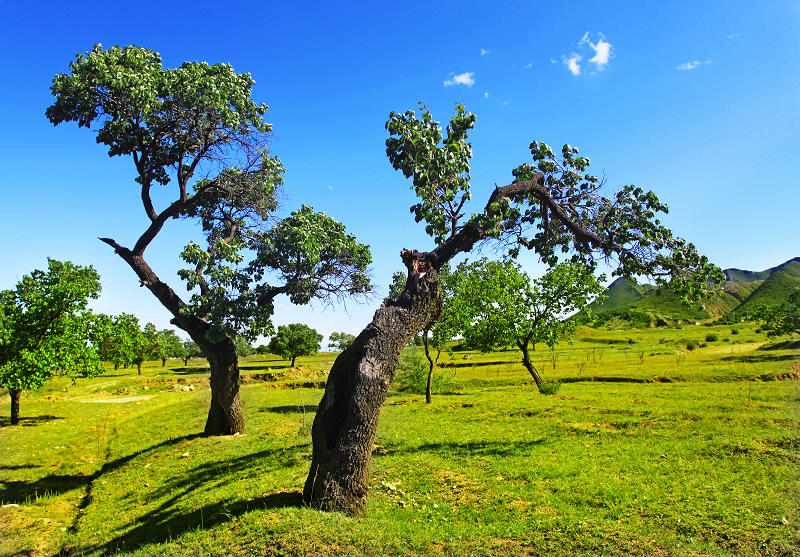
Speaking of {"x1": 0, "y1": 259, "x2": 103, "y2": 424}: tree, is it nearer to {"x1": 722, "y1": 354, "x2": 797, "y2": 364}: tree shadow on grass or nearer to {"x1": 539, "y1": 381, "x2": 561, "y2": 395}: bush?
{"x1": 539, "y1": 381, "x2": 561, "y2": 395}: bush

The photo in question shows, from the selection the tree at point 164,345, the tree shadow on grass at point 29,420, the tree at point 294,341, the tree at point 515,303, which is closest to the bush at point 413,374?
the tree at point 515,303

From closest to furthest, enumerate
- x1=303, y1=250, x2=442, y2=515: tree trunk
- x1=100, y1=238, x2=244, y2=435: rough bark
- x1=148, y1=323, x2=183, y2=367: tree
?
x1=303, y1=250, x2=442, y2=515: tree trunk, x1=100, y1=238, x2=244, y2=435: rough bark, x1=148, y1=323, x2=183, y2=367: tree

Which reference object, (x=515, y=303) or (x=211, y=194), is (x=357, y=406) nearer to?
(x=211, y=194)

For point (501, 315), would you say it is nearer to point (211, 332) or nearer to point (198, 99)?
point (211, 332)

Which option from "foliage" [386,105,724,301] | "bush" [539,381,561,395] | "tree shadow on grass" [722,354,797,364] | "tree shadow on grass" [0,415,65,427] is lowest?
"tree shadow on grass" [0,415,65,427]

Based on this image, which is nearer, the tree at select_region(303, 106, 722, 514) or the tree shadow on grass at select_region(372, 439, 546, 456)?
the tree at select_region(303, 106, 722, 514)

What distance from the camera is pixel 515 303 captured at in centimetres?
2834

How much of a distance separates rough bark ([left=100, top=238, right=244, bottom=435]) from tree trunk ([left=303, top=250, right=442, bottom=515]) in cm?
843

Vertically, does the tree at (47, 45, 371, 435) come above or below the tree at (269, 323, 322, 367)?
above

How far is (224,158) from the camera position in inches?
664

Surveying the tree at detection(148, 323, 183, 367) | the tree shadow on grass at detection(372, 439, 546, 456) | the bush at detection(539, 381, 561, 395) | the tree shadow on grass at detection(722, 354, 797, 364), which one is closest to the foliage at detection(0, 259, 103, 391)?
the tree shadow on grass at detection(372, 439, 546, 456)

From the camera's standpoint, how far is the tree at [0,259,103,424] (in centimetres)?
2448

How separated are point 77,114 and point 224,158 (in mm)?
5072

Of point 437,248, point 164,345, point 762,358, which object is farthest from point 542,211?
point 164,345
